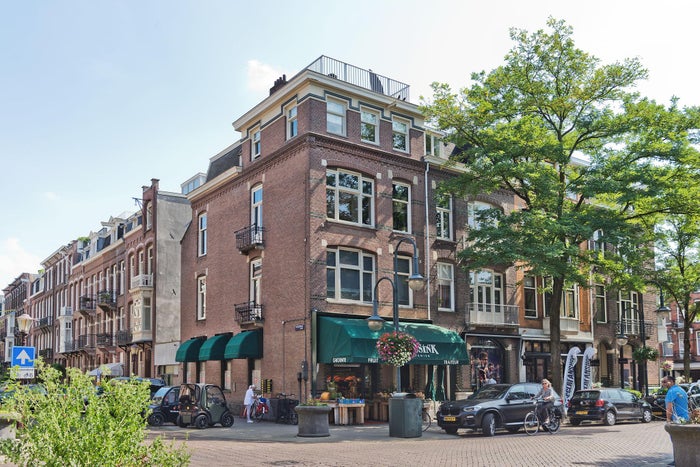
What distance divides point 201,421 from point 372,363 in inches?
276

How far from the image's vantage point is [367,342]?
25.8 meters

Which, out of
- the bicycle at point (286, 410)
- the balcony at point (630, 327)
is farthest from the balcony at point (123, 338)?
the balcony at point (630, 327)

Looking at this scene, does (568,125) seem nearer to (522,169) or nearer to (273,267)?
(522,169)

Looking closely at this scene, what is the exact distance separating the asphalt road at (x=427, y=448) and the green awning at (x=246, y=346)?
201 inches

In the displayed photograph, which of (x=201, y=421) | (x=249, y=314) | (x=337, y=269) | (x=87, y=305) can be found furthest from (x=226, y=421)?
(x=87, y=305)

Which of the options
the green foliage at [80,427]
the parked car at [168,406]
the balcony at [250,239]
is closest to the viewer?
the green foliage at [80,427]

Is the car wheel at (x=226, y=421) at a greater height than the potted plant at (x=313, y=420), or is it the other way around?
the potted plant at (x=313, y=420)

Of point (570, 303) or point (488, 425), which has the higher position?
point (570, 303)

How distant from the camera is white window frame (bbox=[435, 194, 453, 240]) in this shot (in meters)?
31.5

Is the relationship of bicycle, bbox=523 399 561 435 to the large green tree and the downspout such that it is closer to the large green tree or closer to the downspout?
the large green tree

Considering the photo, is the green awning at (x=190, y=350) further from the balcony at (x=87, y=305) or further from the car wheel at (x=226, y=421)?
the balcony at (x=87, y=305)

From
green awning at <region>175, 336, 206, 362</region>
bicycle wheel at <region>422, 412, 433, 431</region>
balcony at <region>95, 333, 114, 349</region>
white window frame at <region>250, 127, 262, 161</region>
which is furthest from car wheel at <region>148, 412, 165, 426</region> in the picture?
balcony at <region>95, 333, 114, 349</region>

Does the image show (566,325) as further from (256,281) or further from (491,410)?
(256,281)

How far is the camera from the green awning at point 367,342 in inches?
997
